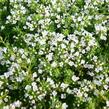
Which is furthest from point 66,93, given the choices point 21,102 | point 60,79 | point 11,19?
point 11,19

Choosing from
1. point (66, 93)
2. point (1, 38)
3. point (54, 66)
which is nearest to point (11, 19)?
point (1, 38)

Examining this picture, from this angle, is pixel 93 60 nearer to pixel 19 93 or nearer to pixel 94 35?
pixel 94 35

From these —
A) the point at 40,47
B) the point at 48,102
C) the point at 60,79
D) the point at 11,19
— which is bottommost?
the point at 48,102

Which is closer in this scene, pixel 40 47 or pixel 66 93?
pixel 66 93

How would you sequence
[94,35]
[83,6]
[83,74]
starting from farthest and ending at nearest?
[83,6], [94,35], [83,74]

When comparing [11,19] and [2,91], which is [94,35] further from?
[2,91]

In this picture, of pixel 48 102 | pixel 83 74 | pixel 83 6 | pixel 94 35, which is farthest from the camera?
pixel 83 6

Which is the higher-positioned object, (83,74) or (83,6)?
(83,6)
